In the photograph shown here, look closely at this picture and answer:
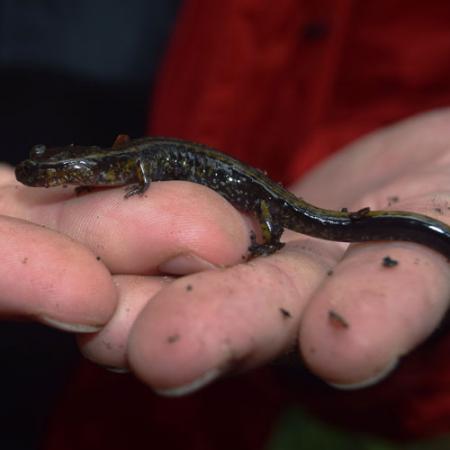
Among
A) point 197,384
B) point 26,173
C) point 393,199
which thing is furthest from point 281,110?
point 197,384

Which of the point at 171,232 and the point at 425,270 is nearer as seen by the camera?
the point at 425,270

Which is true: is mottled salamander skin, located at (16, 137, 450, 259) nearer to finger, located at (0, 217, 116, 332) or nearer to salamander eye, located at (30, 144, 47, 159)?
salamander eye, located at (30, 144, 47, 159)

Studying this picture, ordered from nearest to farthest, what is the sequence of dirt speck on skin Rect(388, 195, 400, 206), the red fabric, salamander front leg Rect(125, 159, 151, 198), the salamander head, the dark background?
salamander front leg Rect(125, 159, 151, 198)
dirt speck on skin Rect(388, 195, 400, 206)
the salamander head
the red fabric
the dark background

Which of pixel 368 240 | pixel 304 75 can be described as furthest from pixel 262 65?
pixel 368 240

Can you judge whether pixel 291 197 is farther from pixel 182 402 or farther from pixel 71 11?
pixel 71 11

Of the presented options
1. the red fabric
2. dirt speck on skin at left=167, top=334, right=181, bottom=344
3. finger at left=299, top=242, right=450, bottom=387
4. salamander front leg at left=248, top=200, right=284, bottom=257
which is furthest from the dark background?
finger at left=299, top=242, right=450, bottom=387

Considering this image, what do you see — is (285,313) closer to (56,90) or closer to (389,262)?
(389,262)
